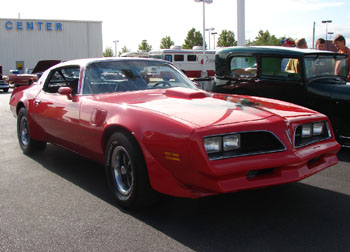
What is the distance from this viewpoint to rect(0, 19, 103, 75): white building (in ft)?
144

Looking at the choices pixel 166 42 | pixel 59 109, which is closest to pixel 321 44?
pixel 59 109

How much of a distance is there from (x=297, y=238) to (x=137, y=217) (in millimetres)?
1270

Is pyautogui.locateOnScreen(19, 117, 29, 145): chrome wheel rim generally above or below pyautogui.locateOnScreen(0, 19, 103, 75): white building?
below

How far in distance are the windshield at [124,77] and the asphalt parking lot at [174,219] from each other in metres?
1.03

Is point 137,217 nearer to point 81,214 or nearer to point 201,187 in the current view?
point 81,214

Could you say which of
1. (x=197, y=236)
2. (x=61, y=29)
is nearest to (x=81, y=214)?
(x=197, y=236)

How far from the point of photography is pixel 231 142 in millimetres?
2998

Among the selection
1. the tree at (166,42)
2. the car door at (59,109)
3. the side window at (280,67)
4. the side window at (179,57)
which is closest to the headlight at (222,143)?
the car door at (59,109)

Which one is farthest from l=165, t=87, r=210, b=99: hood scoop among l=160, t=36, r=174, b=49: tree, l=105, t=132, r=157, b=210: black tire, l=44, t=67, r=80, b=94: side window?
l=160, t=36, r=174, b=49: tree

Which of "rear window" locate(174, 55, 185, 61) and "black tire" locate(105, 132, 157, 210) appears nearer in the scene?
"black tire" locate(105, 132, 157, 210)

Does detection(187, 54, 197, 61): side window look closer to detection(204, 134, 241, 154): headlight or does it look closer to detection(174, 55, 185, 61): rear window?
detection(174, 55, 185, 61): rear window

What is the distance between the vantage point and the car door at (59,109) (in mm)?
4324

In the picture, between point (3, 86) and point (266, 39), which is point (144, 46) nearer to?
point (266, 39)

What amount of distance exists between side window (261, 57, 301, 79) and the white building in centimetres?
4077
